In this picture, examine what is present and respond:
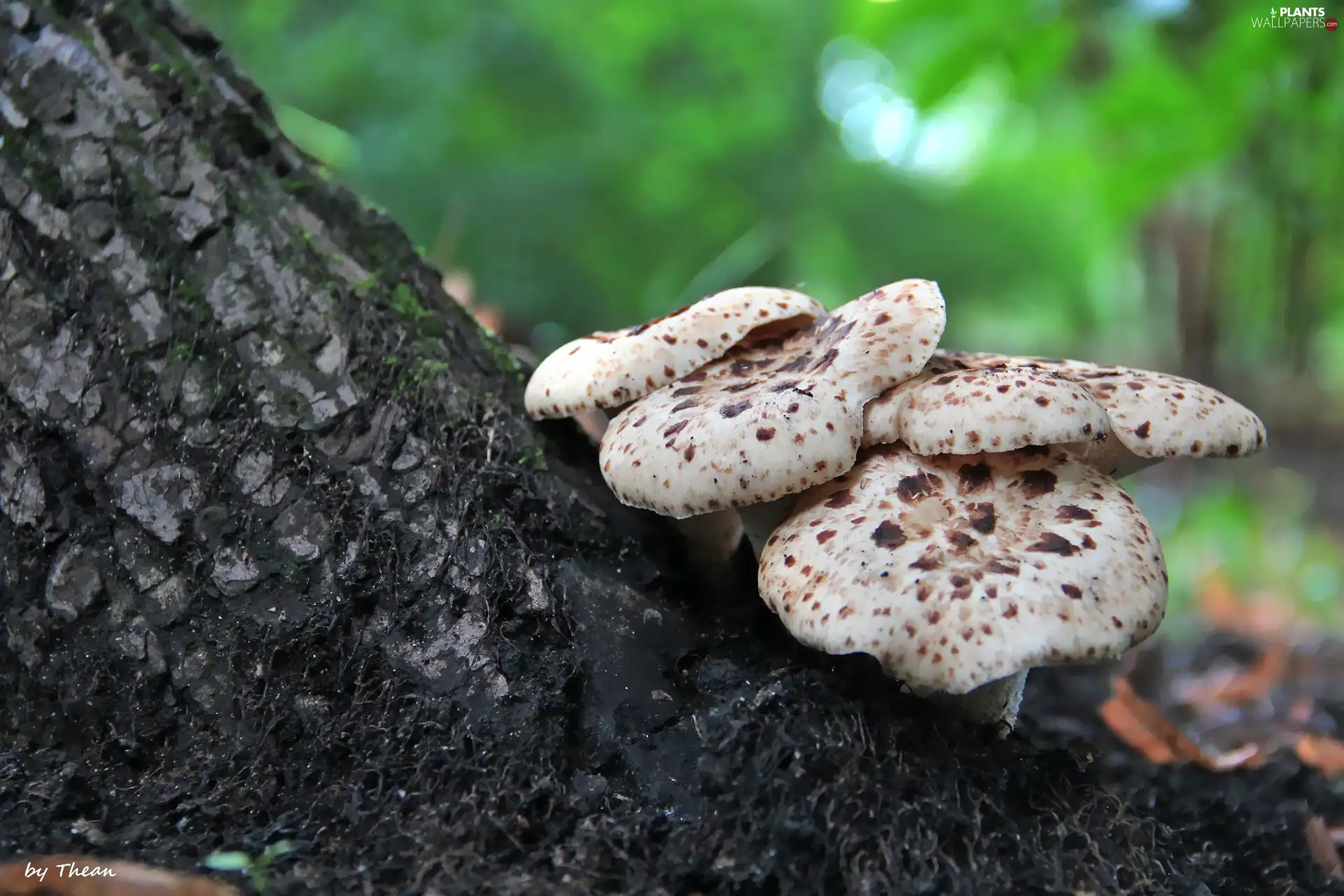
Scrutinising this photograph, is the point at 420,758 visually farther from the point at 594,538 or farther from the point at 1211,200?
the point at 1211,200

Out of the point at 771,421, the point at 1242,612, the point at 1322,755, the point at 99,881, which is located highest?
the point at 771,421

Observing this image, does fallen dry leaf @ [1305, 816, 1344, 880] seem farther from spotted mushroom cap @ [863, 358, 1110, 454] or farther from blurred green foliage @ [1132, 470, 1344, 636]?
blurred green foliage @ [1132, 470, 1344, 636]

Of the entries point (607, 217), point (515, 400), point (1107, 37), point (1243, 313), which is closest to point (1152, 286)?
point (1243, 313)

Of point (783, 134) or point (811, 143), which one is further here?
point (811, 143)

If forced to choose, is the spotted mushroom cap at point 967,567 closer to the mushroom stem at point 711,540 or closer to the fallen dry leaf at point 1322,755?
the mushroom stem at point 711,540

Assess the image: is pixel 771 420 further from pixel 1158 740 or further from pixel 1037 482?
pixel 1158 740

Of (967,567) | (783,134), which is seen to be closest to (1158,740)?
(967,567)

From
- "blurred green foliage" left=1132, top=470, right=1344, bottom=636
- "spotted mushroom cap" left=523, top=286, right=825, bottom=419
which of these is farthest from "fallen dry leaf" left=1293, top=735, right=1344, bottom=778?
"spotted mushroom cap" left=523, top=286, right=825, bottom=419
